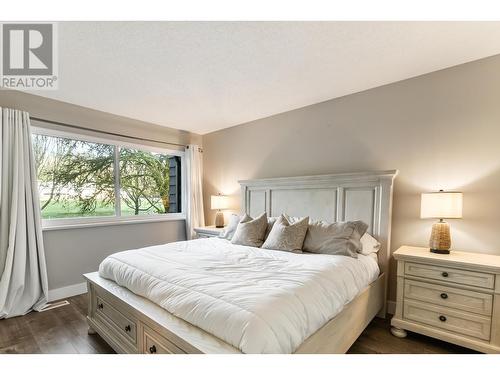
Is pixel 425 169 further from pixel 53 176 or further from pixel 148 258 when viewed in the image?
pixel 53 176

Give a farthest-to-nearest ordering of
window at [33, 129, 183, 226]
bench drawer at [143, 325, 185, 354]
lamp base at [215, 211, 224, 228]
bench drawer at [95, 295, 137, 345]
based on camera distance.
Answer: lamp base at [215, 211, 224, 228] → window at [33, 129, 183, 226] → bench drawer at [95, 295, 137, 345] → bench drawer at [143, 325, 185, 354]

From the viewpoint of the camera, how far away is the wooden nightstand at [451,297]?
165 cm

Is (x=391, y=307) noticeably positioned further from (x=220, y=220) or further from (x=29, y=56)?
(x=29, y=56)

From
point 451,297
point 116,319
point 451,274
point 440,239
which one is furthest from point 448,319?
point 116,319

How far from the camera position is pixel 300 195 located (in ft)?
9.75

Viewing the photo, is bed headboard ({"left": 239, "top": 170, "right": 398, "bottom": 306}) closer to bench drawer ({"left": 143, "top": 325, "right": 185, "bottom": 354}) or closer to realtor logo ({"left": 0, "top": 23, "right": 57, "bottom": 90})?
bench drawer ({"left": 143, "top": 325, "right": 185, "bottom": 354})

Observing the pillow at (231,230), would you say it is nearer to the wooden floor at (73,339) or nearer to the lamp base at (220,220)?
the lamp base at (220,220)

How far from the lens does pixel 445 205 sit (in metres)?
1.93

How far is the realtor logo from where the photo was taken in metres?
1.66

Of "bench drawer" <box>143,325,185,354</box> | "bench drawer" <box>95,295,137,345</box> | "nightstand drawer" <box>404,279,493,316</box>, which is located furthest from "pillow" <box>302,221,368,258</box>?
"bench drawer" <box>95,295,137,345</box>

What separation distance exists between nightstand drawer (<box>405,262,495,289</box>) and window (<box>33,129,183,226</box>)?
3.40m
